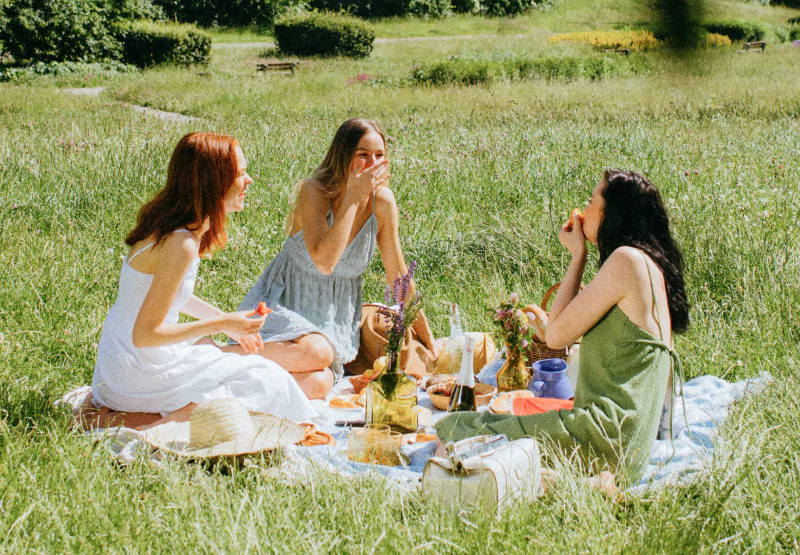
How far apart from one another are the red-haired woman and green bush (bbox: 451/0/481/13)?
1782 millimetres

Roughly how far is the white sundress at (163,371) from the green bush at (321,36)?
19954 mm

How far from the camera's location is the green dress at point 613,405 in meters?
2.58

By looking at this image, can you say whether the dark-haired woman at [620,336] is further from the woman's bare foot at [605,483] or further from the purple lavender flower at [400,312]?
the purple lavender flower at [400,312]

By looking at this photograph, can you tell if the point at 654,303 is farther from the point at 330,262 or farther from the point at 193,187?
the point at 193,187

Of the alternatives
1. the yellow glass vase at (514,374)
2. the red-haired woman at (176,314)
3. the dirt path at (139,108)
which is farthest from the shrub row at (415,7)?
the dirt path at (139,108)

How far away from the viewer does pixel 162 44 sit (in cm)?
2119

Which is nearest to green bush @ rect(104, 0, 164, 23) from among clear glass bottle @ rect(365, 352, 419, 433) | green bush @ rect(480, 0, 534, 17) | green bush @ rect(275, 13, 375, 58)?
green bush @ rect(275, 13, 375, 58)

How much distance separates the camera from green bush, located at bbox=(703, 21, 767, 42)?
77 cm

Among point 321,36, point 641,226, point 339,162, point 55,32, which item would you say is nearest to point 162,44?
point 55,32

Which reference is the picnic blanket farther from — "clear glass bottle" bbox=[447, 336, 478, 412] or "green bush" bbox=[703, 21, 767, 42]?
"green bush" bbox=[703, 21, 767, 42]

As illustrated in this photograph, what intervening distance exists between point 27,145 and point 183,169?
4951mm

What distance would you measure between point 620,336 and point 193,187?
170 cm

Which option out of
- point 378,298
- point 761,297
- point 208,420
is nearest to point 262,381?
point 208,420

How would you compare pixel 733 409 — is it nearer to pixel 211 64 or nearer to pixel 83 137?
pixel 83 137
